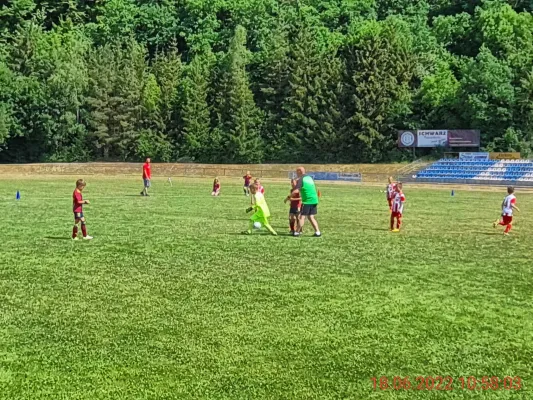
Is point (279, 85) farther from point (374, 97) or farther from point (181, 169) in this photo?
point (181, 169)

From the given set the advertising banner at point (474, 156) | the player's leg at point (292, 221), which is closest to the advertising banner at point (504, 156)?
the advertising banner at point (474, 156)

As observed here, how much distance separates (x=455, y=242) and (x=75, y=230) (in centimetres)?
1009

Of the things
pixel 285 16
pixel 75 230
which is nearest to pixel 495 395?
pixel 75 230

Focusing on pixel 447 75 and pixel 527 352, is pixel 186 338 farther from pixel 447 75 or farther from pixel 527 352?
pixel 447 75

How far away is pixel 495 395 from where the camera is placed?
618cm

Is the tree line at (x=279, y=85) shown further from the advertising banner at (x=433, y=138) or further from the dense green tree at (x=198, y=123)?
the advertising banner at (x=433, y=138)

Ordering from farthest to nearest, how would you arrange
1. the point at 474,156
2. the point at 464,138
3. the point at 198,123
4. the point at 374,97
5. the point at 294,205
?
the point at 198,123 → the point at 374,97 → the point at 464,138 → the point at 474,156 → the point at 294,205

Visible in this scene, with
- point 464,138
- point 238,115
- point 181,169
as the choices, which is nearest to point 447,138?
point 464,138

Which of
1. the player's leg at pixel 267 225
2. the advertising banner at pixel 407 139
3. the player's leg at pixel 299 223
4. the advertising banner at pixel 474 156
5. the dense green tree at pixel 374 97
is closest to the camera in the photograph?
the player's leg at pixel 299 223

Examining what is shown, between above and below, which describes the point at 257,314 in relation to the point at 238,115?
below

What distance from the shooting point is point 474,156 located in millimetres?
59312

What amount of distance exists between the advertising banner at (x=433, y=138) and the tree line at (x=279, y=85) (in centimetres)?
458

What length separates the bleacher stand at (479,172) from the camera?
174 feet

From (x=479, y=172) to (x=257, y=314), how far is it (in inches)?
1998
